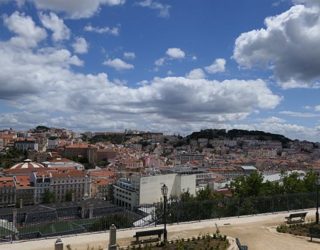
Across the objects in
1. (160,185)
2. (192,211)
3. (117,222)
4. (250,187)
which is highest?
(192,211)

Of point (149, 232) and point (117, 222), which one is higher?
point (149, 232)

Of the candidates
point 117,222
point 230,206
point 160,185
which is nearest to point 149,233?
point 117,222

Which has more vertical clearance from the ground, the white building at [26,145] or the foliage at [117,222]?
the white building at [26,145]

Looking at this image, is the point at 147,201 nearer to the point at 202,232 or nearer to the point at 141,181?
the point at 141,181

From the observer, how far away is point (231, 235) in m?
15.3

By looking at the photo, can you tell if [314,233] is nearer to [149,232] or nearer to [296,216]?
[296,216]

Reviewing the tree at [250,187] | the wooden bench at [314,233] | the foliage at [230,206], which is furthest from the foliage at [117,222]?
the tree at [250,187]

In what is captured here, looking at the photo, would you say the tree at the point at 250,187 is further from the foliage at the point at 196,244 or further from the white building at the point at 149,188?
the white building at the point at 149,188

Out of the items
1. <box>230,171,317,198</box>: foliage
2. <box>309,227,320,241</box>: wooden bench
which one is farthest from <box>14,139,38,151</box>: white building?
<box>309,227,320,241</box>: wooden bench

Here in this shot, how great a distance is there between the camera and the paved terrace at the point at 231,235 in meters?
13.4

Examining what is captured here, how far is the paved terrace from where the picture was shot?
13438mm

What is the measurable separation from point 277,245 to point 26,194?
67.4 meters

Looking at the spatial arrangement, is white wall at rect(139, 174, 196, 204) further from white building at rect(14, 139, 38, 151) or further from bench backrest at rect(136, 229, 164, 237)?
white building at rect(14, 139, 38, 151)

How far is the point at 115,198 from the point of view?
7556cm
